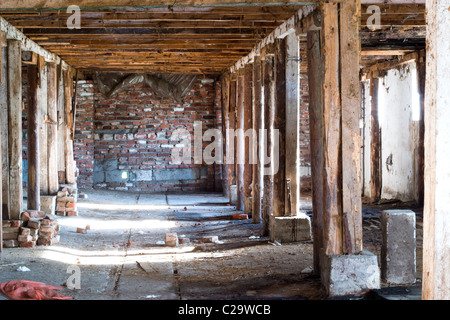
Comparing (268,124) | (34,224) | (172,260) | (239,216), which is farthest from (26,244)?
(239,216)

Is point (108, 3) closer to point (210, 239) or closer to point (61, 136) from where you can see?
point (210, 239)

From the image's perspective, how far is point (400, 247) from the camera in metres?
4.38

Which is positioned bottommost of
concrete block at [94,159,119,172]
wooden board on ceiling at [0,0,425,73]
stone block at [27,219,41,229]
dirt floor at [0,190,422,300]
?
dirt floor at [0,190,422,300]

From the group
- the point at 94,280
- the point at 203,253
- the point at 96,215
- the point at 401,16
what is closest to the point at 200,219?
the point at 96,215

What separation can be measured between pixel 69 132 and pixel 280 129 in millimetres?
4782

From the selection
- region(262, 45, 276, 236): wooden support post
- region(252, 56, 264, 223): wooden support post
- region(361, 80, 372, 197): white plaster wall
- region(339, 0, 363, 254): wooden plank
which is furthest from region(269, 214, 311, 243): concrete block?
region(361, 80, 372, 197): white plaster wall

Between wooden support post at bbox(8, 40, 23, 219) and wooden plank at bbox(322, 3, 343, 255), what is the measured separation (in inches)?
153

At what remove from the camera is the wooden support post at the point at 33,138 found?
23.6 feet

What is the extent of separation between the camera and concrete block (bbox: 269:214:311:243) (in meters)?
6.16

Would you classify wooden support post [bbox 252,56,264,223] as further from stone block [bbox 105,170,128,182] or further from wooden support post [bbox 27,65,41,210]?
stone block [bbox 105,170,128,182]

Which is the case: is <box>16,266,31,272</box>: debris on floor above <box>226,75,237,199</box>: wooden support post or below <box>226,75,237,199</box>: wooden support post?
below

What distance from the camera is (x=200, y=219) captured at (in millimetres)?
8375

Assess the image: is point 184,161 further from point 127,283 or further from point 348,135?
point 348,135

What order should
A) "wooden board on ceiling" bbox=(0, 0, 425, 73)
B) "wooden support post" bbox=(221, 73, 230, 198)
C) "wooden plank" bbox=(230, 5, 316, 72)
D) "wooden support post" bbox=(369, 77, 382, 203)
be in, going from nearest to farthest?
"wooden plank" bbox=(230, 5, 316, 72) < "wooden board on ceiling" bbox=(0, 0, 425, 73) < "wooden support post" bbox=(369, 77, 382, 203) < "wooden support post" bbox=(221, 73, 230, 198)
